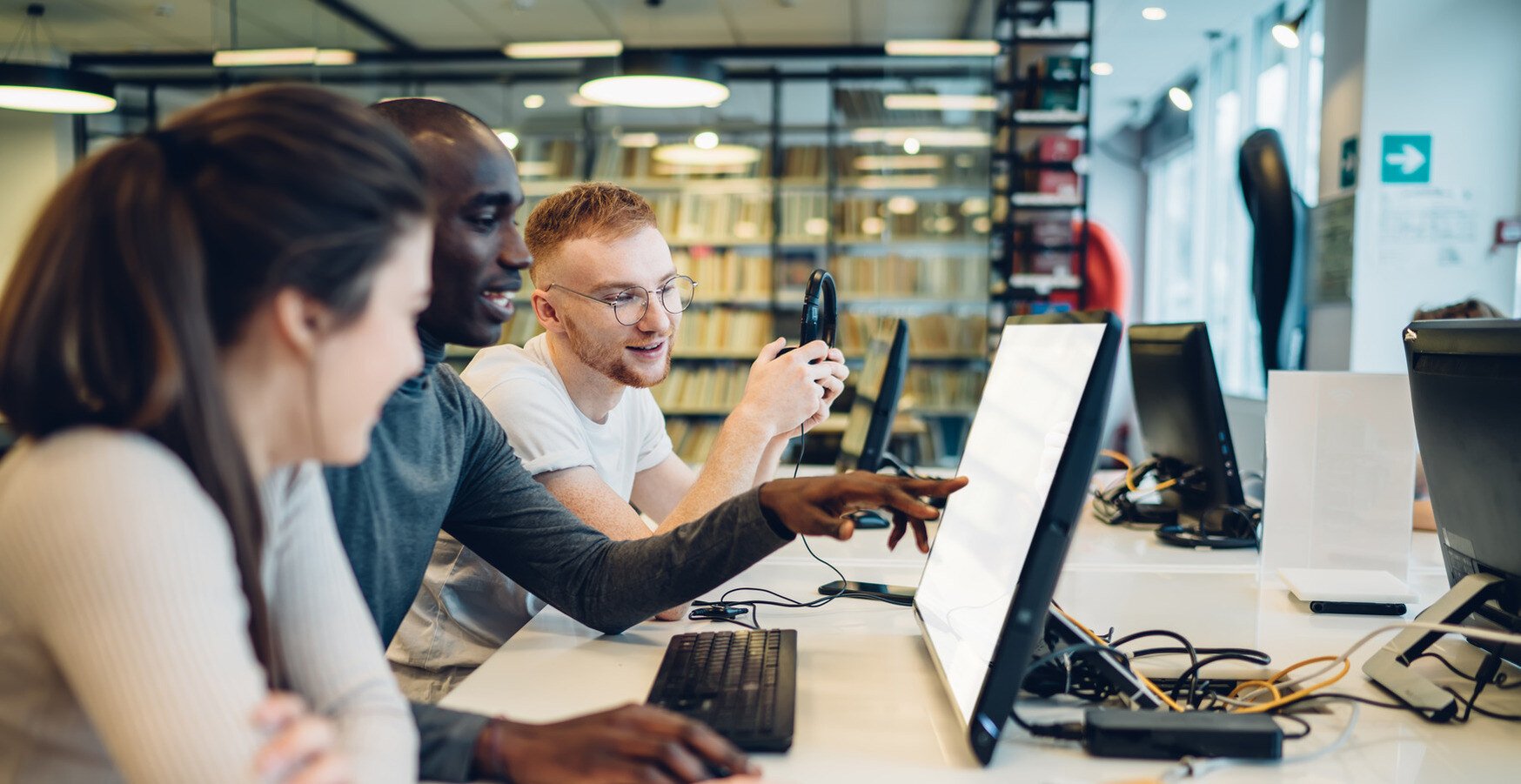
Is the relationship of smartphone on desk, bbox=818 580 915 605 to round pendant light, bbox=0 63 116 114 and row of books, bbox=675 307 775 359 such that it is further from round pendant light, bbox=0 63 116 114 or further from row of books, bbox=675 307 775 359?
row of books, bbox=675 307 775 359

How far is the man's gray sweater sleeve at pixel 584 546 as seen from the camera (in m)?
1.13

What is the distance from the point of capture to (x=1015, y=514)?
877 millimetres

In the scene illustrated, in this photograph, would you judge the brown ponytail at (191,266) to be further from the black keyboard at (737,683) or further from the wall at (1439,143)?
the wall at (1439,143)

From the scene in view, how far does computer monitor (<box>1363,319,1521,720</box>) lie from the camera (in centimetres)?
102

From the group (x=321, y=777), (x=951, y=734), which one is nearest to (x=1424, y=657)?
(x=951, y=734)

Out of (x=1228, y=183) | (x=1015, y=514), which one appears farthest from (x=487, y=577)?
(x=1228, y=183)

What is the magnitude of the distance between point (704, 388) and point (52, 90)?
10.4 feet

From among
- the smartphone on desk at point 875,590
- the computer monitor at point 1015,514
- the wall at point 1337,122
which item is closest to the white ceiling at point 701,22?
the wall at point 1337,122

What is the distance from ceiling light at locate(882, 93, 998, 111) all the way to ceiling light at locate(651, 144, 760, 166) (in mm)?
781

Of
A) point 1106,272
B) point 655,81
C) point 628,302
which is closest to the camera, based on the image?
point 628,302

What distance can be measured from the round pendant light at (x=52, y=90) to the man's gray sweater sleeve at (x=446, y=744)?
12.7 ft

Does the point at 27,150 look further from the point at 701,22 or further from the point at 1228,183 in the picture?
the point at 1228,183

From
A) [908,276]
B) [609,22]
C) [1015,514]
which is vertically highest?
[609,22]

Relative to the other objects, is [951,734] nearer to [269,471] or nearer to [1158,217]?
[269,471]
